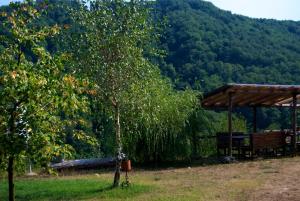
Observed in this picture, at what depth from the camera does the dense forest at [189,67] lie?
13480 mm

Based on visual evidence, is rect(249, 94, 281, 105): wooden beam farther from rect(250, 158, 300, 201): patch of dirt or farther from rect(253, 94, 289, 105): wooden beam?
rect(250, 158, 300, 201): patch of dirt

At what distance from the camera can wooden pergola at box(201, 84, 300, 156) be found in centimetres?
1532

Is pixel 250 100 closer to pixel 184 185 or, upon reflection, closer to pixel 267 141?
pixel 267 141

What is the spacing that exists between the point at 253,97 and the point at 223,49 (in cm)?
1990

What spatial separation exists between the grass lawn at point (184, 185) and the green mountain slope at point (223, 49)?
1494cm

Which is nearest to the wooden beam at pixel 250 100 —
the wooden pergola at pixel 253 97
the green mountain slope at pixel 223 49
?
the wooden pergola at pixel 253 97

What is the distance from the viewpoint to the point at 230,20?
44.0 meters

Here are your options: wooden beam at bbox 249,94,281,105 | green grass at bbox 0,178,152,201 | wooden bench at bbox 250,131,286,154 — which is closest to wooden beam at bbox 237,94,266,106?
wooden beam at bbox 249,94,281,105

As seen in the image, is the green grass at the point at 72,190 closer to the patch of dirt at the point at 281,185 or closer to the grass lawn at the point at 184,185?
the grass lawn at the point at 184,185

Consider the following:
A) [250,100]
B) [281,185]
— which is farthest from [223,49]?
[281,185]

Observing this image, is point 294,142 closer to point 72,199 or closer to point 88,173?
point 88,173

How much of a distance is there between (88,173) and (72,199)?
4.73 m

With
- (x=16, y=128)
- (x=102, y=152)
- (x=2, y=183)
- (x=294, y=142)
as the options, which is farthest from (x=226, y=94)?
(x=16, y=128)

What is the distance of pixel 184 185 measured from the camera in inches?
429
